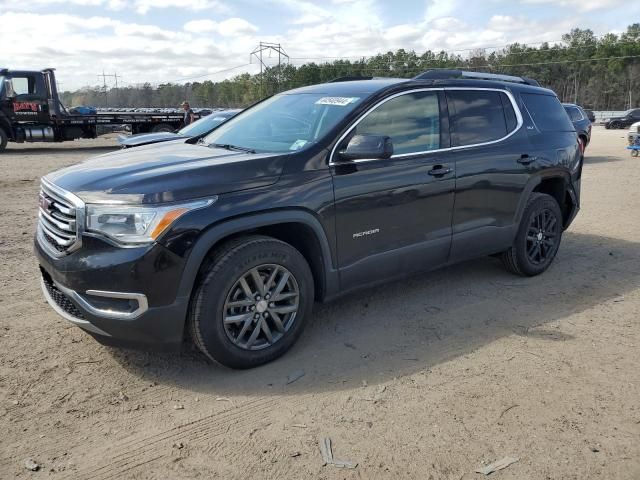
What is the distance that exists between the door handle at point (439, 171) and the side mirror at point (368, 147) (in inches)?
26.3

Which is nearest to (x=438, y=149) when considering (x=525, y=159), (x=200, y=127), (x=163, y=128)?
(x=525, y=159)

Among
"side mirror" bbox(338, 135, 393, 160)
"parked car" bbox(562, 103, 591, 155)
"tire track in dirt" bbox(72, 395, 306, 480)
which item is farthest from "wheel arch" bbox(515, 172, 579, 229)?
"parked car" bbox(562, 103, 591, 155)

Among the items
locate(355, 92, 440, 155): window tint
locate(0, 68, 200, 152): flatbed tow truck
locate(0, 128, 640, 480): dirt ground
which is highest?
locate(0, 68, 200, 152): flatbed tow truck

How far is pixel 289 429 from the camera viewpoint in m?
2.88

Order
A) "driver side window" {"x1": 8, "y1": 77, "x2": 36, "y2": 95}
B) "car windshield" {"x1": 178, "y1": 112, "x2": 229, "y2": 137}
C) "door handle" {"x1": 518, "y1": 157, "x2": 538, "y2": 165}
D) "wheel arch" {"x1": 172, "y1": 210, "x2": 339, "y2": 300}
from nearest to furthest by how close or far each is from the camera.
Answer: "wheel arch" {"x1": 172, "y1": 210, "x2": 339, "y2": 300}, "door handle" {"x1": 518, "y1": 157, "x2": 538, "y2": 165}, "car windshield" {"x1": 178, "y1": 112, "x2": 229, "y2": 137}, "driver side window" {"x1": 8, "y1": 77, "x2": 36, "y2": 95}

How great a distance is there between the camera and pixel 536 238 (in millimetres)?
5258

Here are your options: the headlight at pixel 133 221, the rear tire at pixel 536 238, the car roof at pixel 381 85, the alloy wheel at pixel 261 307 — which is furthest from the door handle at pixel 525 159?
the headlight at pixel 133 221

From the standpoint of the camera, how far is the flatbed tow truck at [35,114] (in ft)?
59.7

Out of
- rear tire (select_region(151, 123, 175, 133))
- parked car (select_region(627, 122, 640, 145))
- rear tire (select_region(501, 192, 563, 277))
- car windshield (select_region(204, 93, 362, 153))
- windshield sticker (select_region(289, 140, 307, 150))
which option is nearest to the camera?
windshield sticker (select_region(289, 140, 307, 150))

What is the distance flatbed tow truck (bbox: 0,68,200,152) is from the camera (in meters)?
18.2

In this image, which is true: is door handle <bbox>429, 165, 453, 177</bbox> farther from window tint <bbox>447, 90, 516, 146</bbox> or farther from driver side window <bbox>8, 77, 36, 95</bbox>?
driver side window <bbox>8, 77, 36, 95</bbox>

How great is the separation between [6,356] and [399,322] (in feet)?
9.31

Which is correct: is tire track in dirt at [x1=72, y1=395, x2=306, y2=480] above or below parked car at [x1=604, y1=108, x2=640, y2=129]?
below

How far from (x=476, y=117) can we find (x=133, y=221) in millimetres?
3085
